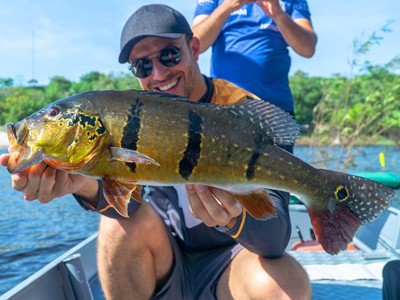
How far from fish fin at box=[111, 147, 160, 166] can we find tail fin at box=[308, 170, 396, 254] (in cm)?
88

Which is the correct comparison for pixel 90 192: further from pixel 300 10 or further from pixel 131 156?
pixel 300 10

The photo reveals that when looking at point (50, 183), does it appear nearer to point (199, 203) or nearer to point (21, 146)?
point (21, 146)

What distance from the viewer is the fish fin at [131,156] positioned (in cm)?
177

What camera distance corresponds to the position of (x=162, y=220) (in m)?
3.12

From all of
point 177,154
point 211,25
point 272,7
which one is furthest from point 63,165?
point 272,7

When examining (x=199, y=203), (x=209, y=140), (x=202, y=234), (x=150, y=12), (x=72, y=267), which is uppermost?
(x=150, y=12)

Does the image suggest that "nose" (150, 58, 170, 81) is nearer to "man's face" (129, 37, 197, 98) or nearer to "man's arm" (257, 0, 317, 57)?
"man's face" (129, 37, 197, 98)

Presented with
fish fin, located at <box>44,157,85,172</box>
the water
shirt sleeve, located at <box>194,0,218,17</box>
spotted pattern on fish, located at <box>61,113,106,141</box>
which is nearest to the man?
fish fin, located at <box>44,157,85,172</box>

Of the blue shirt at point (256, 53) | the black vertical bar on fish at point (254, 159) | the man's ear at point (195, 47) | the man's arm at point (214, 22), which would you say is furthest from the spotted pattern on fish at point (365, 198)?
the man's arm at point (214, 22)

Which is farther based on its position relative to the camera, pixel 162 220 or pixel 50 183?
pixel 162 220

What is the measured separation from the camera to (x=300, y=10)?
405 cm

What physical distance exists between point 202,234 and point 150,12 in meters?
1.70

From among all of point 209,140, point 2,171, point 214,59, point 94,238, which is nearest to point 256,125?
point 209,140

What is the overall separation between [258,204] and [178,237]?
1.28 metres
